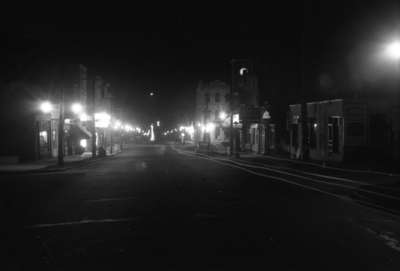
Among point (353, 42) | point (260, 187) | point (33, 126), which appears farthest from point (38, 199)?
point (353, 42)

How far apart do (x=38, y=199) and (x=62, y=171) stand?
52.3ft

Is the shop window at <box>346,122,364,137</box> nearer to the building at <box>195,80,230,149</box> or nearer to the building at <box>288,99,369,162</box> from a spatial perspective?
the building at <box>288,99,369,162</box>

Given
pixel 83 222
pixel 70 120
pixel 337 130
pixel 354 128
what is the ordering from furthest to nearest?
pixel 70 120
pixel 337 130
pixel 354 128
pixel 83 222

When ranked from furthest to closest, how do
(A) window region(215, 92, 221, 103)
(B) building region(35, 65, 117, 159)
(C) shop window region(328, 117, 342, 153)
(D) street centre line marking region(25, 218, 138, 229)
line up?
(A) window region(215, 92, 221, 103) < (B) building region(35, 65, 117, 159) < (C) shop window region(328, 117, 342, 153) < (D) street centre line marking region(25, 218, 138, 229)

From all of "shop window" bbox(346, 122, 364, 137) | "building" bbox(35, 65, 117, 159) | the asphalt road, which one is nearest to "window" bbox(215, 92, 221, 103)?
"building" bbox(35, 65, 117, 159)

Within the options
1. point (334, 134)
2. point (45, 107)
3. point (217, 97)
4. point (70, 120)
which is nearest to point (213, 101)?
point (217, 97)

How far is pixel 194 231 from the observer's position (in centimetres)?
1130

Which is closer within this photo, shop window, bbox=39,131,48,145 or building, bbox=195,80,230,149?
shop window, bbox=39,131,48,145

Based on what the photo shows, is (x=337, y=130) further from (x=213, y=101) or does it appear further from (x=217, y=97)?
(x=213, y=101)

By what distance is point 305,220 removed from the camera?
42.2 feet

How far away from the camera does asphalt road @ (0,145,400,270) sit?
8688 millimetres

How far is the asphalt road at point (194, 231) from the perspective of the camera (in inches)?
342

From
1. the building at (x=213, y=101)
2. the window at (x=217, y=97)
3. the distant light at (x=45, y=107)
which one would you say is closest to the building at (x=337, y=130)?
the distant light at (x=45, y=107)

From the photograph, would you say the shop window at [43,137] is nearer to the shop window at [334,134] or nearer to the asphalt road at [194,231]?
the shop window at [334,134]
